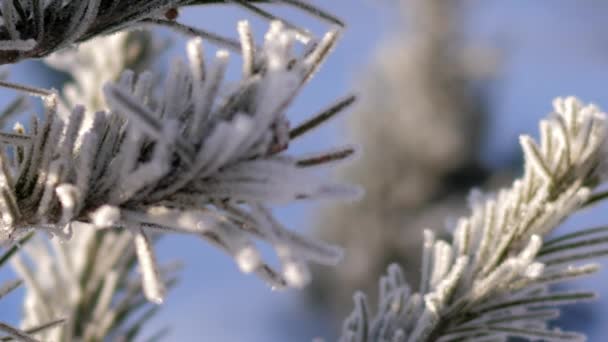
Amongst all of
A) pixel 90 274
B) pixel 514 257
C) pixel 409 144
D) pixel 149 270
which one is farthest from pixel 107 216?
pixel 409 144

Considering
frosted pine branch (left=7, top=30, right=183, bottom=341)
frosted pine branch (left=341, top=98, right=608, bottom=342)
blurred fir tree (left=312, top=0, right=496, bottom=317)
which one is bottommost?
frosted pine branch (left=7, top=30, right=183, bottom=341)

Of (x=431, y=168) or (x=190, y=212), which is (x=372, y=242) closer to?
(x=431, y=168)

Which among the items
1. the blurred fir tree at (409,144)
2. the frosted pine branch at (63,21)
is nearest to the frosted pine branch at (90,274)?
the frosted pine branch at (63,21)

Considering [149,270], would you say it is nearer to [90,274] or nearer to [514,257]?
[514,257]

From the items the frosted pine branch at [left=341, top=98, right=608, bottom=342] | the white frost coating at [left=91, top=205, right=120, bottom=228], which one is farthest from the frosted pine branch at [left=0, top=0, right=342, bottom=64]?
the frosted pine branch at [left=341, top=98, right=608, bottom=342]

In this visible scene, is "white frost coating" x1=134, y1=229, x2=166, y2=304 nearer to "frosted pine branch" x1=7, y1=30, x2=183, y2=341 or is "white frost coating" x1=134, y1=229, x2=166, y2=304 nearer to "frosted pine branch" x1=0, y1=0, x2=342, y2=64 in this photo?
"frosted pine branch" x1=0, y1=0, x2=342, y2=64

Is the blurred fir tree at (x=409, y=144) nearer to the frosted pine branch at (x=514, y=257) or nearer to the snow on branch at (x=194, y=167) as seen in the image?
the frosted pine branch at (x=514, y=257)

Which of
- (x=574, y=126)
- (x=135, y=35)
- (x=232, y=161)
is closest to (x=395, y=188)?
(x=135, y=35)
